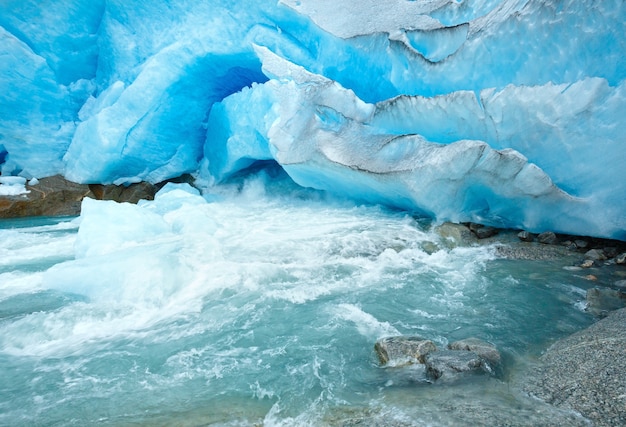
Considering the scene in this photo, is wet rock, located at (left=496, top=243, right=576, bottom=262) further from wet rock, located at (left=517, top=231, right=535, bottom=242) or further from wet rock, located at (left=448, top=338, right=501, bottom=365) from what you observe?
wet rock, located at (left=448, top=338, right=501, bottom=365)

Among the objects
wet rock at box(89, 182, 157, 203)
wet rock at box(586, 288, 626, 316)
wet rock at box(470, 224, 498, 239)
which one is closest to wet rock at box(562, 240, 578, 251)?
wet rock at box(470, 224, 498, 239)

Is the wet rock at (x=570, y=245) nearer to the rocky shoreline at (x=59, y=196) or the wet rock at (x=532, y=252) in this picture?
the wet rock at (x=532, y=252)

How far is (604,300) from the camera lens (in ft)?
10.2

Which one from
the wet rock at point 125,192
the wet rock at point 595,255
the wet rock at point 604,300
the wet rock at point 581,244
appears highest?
the wet rock at point 125,192

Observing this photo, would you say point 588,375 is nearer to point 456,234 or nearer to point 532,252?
point 532,252

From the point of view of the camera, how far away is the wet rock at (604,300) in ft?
9.89

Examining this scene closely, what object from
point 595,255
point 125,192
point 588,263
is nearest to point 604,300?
point 588,263

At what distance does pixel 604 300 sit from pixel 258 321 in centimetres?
261

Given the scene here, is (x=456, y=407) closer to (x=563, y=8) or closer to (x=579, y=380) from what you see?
(x=579, y=380)

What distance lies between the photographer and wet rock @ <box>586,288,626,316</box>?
3.01 metres

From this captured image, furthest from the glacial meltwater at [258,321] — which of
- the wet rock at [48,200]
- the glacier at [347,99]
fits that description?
the wet rock at [48,200]

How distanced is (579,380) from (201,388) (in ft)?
6.43

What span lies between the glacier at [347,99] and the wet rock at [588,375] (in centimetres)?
221

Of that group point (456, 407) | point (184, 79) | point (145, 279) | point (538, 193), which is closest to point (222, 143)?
point (184, 79)
